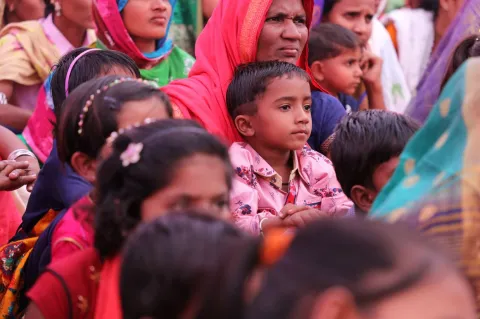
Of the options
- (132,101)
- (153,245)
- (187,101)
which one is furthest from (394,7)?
(153,245)

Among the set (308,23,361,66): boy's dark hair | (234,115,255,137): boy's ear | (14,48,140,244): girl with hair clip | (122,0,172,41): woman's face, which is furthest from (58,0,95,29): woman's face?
(234,115,255,137): boy's ear

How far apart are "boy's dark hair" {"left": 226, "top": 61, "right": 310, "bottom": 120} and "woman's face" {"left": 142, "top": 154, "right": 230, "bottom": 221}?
4.69 feet

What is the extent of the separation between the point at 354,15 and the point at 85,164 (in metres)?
3.34

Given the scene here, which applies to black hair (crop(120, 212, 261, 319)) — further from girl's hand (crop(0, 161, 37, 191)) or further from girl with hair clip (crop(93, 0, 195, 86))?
girl with hair clip (crop(93, 0, 195, 86))

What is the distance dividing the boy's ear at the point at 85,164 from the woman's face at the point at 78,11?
2.58 meters

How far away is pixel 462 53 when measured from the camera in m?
3.32

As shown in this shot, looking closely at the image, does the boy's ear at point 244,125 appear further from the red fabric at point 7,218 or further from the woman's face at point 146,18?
the woman's face at point 146,18

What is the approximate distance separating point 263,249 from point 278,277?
0.12 m

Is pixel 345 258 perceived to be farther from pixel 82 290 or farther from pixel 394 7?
pixel 394 7

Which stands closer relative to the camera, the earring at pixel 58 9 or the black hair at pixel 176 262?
the black hair at pixel 176 262

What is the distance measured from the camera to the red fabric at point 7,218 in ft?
12.1

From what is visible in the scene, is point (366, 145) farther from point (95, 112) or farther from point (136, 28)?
point (136, 28)

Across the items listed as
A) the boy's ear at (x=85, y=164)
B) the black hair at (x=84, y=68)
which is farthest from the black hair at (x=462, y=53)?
the boy's ear at (x=85, y=164)

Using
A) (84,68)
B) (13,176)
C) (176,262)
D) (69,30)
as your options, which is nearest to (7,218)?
(13,176)
